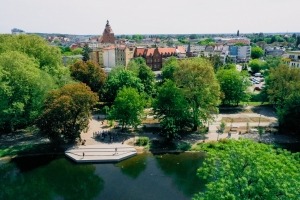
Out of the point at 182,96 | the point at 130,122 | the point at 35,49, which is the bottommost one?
the point at 130,122

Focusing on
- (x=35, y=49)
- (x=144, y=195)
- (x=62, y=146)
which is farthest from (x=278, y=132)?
(x=35, y=49)

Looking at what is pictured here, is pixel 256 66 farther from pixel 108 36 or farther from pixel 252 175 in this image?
pixel 252 175

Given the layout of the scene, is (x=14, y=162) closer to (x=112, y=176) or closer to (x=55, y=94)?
(x=55, y=94)

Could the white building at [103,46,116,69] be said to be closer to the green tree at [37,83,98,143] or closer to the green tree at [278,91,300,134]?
the green tree at [37,83,98,143]

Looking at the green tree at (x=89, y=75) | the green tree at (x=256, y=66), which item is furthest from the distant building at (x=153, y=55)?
the green tree at (x=89, y=75)

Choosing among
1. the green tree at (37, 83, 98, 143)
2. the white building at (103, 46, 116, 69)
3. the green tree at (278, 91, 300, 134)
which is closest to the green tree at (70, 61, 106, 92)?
the green tree at (37, 83, 98, 143)

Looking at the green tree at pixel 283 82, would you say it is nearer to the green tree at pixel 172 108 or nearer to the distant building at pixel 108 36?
the green tree at pixel 172 108
